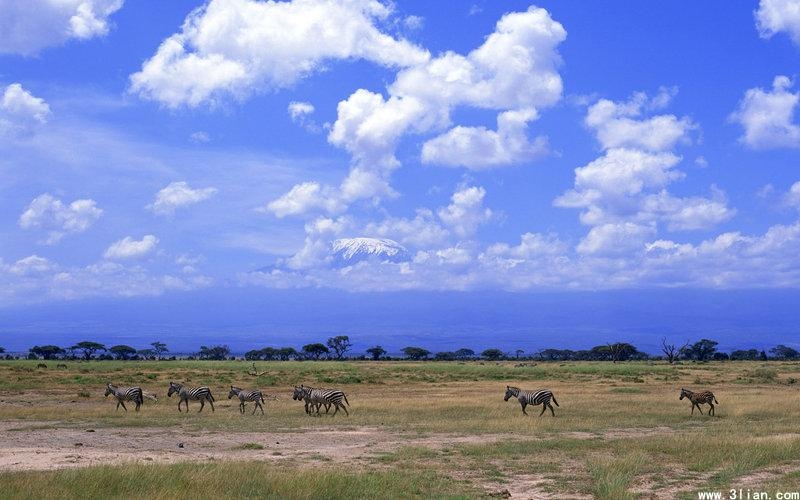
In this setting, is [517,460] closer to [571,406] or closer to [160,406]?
[571,406]

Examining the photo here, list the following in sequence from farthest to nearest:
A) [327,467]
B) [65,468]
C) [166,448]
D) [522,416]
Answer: [522,416], [166,448], [327,467], [65,468]

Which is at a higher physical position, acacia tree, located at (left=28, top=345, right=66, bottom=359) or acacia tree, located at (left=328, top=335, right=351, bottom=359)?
acacia tree, located at (left=328, top=335, right=351, bottom=359)

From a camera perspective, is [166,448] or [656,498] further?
[166,448]

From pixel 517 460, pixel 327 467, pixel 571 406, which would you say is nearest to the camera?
pixel 327 467

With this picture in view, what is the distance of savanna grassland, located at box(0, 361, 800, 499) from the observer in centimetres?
1469

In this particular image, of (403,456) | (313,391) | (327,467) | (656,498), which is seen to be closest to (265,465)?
(327,467)

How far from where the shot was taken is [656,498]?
1442cm

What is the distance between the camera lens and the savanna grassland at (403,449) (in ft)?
48.2

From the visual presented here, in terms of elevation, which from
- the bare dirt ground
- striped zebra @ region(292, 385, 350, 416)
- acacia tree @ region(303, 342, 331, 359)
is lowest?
the bare dirt ground

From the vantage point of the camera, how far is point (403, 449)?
1997 cm

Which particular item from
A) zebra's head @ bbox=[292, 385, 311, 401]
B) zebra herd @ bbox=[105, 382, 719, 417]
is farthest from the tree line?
zebra's head @ bbox=[292, 385, 311, 401]

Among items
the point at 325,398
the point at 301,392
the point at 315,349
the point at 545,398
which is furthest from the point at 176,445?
the point at 315,349

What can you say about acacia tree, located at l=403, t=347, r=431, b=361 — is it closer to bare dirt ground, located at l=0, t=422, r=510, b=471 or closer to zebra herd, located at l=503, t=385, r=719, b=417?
zebra herd, located at l=503, t=385, r=719, b=417

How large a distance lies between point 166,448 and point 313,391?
11773 mm
